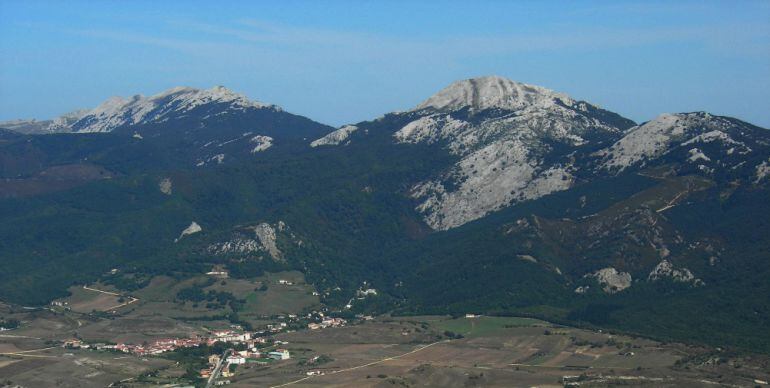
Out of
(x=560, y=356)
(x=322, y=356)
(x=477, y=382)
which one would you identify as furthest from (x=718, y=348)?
(x=322, y=356)

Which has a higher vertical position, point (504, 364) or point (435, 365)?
point (435, 365)

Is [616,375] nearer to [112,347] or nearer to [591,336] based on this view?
[591,336]

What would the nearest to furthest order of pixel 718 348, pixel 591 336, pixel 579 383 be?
pixel 579 383 < pixel 718 348 < pixel 591 336

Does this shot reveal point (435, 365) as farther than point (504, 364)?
No

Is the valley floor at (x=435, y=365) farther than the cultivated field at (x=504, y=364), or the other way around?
the valley floor at (x=435, y=365)

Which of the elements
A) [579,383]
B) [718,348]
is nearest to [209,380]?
[579,383]

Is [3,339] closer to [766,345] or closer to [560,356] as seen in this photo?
[560,356]

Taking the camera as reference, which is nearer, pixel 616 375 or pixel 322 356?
pixel 616 375

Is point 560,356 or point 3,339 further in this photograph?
point 3,339

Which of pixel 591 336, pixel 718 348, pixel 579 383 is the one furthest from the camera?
pixel 591 336

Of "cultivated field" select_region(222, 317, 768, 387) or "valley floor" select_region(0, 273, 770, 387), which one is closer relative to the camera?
"cultivated field" select_region(222, 317, 768, 387)
